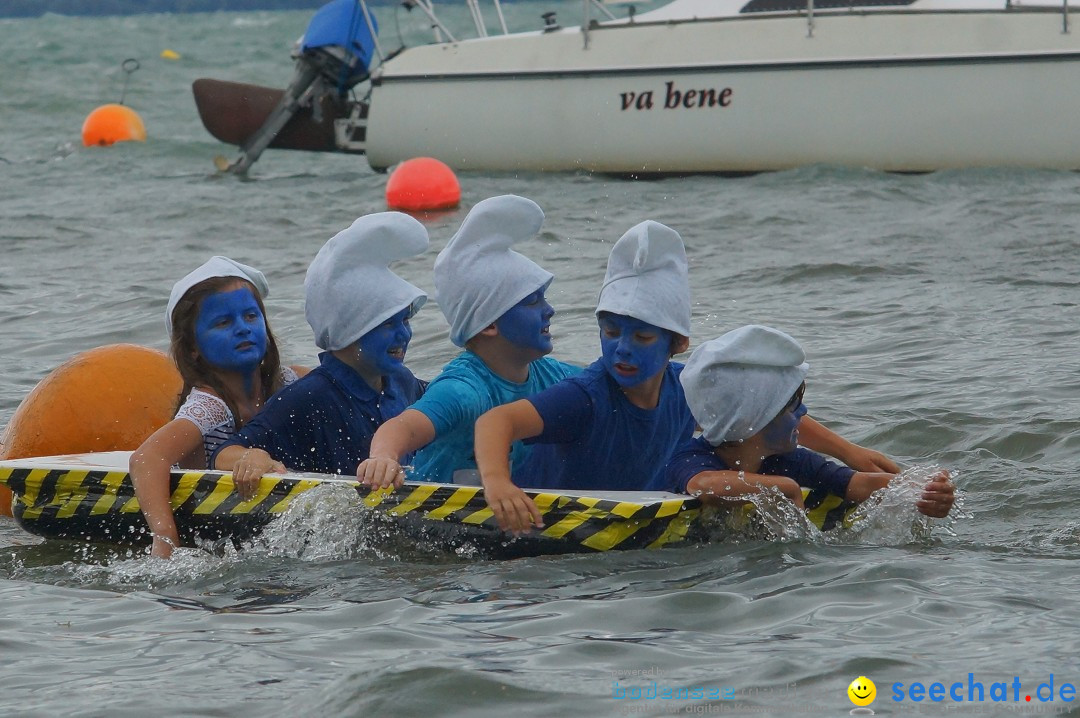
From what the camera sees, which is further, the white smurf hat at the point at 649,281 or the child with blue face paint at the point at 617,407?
the white smurf hat at the point at 649,281

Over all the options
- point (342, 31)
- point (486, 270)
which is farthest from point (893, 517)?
point (342, 31)

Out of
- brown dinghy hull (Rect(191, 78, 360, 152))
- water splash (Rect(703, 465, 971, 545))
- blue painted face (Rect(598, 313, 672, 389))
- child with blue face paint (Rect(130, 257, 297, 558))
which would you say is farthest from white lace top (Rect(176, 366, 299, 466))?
brown dinghy hull (Rect(191, 78, 360, 152))

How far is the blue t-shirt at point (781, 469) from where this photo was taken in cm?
498

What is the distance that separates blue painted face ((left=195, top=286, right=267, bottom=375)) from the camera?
548 centimetres

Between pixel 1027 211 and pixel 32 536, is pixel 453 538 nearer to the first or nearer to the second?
pixel 32 536

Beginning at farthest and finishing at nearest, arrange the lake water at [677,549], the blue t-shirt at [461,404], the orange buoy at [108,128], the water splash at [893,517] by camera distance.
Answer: the orange buoy at [108,128]
the blue t-shirt at [461,404]
the water splash at [893,517]
the lake water at [677,549]

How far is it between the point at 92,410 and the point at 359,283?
1.49 metres

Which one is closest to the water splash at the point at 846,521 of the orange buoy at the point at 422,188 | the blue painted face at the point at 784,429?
the blue painted face at the point at 784,429

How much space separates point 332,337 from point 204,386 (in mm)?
539

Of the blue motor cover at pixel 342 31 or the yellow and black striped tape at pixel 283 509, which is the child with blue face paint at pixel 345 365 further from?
the blue motor cover at pixel 342 31

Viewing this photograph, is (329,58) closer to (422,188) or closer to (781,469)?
(422,188)

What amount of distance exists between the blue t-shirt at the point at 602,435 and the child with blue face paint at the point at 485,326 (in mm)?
214

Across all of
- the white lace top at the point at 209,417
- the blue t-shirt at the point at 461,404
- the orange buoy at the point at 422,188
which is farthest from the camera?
the orange buoy at the point at 422,188

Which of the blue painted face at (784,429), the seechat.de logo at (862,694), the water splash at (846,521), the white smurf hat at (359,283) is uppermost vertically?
the white smurf hat at (359,283)
